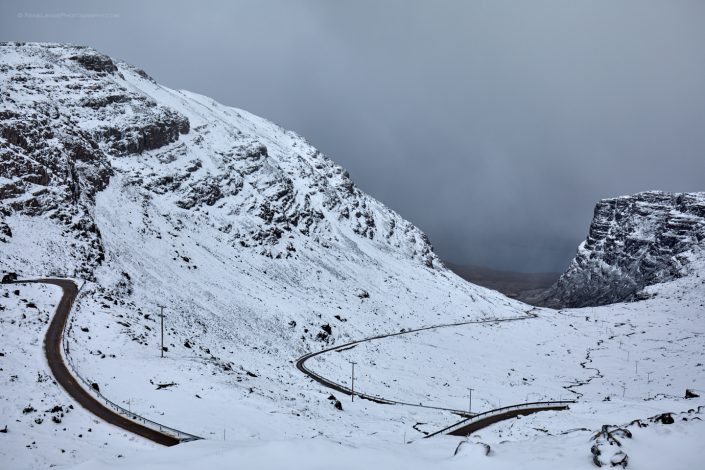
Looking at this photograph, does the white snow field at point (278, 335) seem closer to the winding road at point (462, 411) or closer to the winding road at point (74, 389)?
the winding road at point (74, 389)

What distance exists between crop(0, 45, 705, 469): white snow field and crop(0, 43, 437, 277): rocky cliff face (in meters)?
0.89

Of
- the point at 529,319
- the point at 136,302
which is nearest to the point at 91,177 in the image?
the point at 136,302

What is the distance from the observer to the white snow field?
18.8 m

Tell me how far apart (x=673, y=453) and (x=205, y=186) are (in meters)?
109

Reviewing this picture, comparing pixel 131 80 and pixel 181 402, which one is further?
pixel 131 80

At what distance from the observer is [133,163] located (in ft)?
338

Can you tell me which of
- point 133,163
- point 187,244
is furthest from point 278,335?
point 133,163

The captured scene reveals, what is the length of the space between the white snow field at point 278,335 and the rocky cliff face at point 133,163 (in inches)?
35.1

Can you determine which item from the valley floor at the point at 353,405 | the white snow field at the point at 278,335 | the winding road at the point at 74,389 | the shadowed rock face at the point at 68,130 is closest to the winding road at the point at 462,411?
the valley floor at the point at 353,405

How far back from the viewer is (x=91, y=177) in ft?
270

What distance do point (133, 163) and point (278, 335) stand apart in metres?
60.6

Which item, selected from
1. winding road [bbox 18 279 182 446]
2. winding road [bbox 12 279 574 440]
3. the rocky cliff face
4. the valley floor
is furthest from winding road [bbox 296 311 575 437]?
the rocky cliff face

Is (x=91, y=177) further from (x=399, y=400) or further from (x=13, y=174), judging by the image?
(x=399, y=400)

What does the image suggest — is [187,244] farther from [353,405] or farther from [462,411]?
[462,411]
